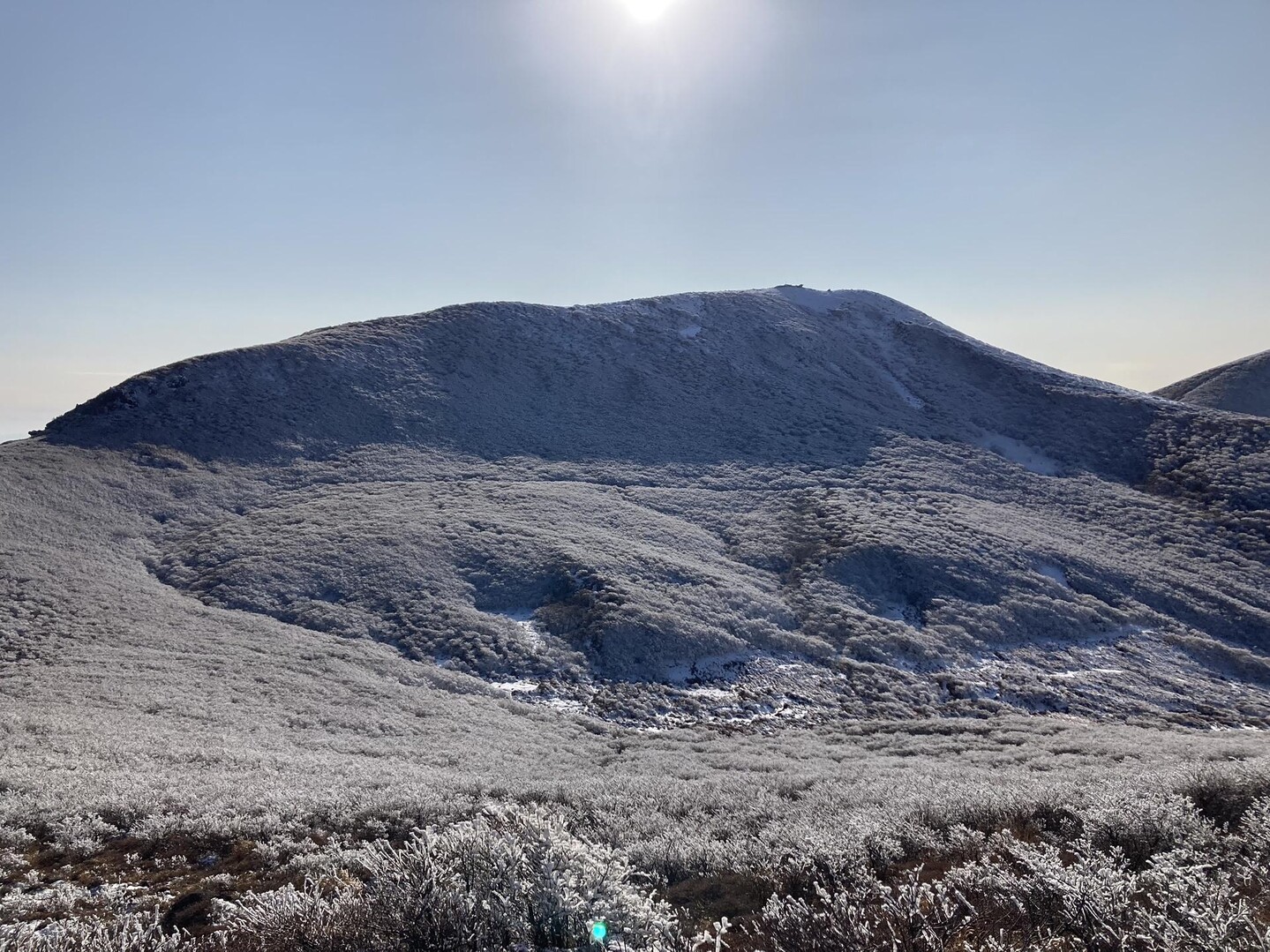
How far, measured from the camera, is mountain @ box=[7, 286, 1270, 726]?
70.8 feet

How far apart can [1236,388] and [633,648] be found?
80.8 meters

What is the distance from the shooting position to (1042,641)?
25344 mm

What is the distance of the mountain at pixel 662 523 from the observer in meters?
21.6

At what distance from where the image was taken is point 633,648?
865 inches

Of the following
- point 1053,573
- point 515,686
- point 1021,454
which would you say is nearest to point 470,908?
point 515,686

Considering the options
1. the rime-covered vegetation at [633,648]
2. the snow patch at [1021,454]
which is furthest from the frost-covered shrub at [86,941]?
the snow patch at [1021,454]

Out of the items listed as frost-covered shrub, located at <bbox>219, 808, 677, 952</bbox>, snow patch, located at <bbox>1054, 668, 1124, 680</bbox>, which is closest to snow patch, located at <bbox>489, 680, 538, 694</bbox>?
frost-covered shrub, located at <bbox>219, 808, 677, 952</bbox>

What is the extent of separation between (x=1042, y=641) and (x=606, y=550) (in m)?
17.3

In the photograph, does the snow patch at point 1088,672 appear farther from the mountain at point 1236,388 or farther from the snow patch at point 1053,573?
the mountain at point 1236,388

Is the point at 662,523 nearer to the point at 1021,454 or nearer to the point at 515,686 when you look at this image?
the point at 515,686

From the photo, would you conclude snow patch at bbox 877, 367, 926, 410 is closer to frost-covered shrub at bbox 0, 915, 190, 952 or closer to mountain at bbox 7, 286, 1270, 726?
mountain at bbox 7, 286, 1270, 726

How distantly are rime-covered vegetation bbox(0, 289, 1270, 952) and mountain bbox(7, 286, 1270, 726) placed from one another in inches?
8.4

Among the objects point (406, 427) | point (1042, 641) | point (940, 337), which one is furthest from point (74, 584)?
point (940, 337)

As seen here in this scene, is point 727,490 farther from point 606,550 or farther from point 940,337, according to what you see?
point 940,337
